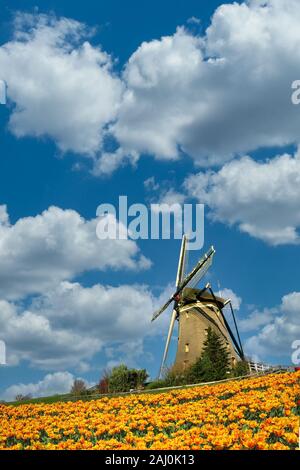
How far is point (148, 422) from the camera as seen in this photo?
14383 millimetres

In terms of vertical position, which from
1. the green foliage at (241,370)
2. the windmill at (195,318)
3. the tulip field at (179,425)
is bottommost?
the tulip field at (179,425)

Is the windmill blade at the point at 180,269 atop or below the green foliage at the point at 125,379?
atop

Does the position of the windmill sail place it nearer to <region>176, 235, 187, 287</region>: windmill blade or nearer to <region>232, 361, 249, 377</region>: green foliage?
<region>176, 235, 187, 287</region>: windmill blade

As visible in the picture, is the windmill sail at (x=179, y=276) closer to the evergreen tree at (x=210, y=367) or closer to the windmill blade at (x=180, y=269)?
the windmill blade at (x=180, y=269)

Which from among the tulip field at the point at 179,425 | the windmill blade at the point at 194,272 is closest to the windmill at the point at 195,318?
the windmill blade at the point at 194,272

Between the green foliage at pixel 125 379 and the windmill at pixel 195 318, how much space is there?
2.36m

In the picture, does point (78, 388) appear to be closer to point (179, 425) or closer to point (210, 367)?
point (210, 367)

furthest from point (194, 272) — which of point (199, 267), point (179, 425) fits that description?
point (179, 425)

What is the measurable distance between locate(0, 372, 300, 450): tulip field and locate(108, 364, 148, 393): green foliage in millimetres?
20615

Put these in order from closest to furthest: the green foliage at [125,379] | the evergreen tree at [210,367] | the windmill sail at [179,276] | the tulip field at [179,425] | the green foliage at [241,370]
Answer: the tulip field at [179,425], the evergreen tree at [210,367], the green foliage at [241,370], the green foliage at [125,379], the windmill sail at [179,276]

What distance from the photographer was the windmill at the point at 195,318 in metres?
46.3

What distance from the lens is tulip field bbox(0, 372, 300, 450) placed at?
34.6 ft

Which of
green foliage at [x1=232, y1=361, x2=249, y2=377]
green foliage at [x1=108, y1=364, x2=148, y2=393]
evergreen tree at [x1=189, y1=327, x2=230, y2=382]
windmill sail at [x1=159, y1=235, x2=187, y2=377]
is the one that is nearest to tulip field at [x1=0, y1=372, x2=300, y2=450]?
evergreen tree at [x1=189, y1=327, x2=230, y2=382]
